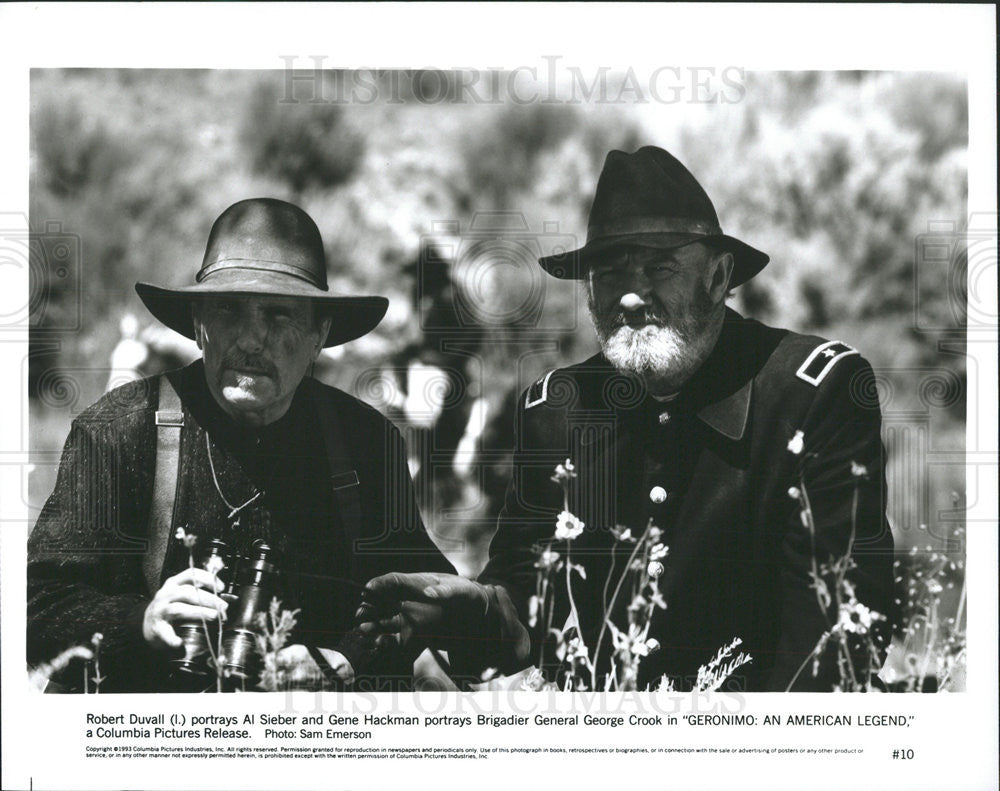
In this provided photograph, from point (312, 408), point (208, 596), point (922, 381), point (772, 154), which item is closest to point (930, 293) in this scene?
point (922, 381)

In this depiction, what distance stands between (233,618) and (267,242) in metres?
1.50

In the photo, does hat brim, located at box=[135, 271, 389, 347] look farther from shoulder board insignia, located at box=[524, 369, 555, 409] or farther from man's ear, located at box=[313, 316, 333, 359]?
shoulder board insignia, located at box=[524, 369, 555, 409]

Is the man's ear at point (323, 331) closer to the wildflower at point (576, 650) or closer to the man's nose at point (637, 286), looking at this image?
the man's nose at point (637, 286)

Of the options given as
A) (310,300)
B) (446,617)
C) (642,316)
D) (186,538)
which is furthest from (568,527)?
(186,538)

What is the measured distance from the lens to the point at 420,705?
14.1ft

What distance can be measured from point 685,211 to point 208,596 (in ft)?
7.96

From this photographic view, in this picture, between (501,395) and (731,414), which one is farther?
(501,395)

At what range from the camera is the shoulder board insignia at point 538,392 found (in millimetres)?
4312

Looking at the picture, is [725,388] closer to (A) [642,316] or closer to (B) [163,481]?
(A) [642,316]

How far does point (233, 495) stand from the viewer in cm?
426

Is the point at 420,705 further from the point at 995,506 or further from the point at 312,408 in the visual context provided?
the point at 995,506

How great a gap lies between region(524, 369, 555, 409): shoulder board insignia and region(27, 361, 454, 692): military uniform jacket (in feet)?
1.86

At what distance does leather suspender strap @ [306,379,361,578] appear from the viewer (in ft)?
14.0

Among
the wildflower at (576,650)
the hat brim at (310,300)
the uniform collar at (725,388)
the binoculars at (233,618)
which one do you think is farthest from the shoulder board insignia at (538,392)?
the binoculars at (233,618)
